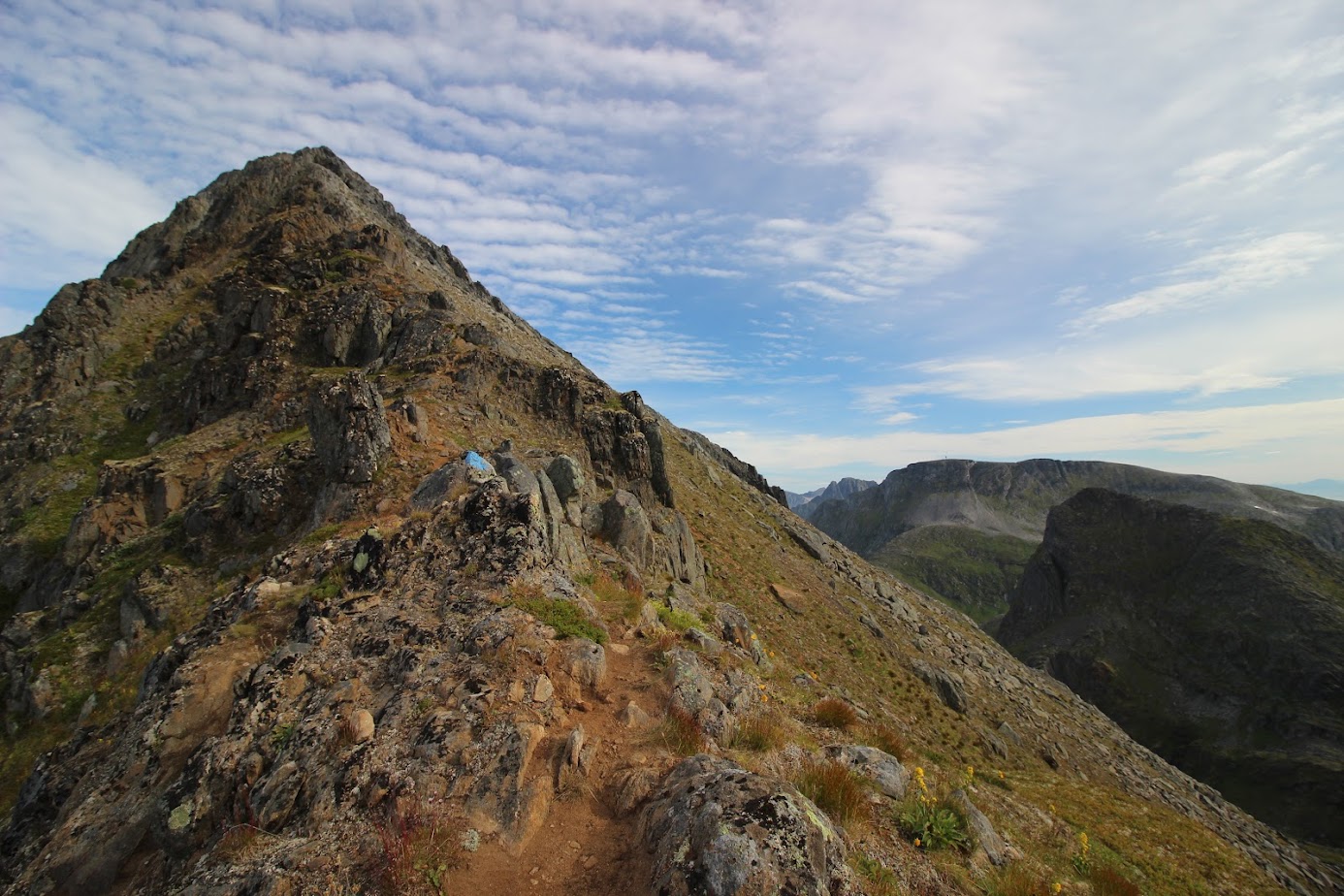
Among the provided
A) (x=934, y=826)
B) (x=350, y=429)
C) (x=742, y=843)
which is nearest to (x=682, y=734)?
(x=742, y=843)

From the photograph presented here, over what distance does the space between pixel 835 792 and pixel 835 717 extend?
173 inches

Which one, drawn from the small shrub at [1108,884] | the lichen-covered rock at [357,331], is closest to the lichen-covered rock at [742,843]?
the small shrub at [1108,884]

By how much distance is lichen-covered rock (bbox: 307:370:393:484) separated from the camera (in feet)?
53.3

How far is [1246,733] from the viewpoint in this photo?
297ft

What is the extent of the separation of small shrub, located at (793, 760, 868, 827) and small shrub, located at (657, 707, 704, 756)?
1.55m

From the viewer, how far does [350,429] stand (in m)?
16.5

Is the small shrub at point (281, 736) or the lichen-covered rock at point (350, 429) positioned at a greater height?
the lichen-covered rock at point (350, 429)

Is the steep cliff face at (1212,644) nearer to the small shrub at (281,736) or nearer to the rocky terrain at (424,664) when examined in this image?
the rocky terrain at (424,664)

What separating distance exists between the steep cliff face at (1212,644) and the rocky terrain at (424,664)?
61.6 m

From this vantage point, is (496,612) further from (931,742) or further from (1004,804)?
Answer: (931,742)

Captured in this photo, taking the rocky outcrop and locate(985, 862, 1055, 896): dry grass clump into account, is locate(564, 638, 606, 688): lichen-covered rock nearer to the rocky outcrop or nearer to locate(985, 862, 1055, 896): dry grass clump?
locate(985, 862, 1055, 896): dry grass clump

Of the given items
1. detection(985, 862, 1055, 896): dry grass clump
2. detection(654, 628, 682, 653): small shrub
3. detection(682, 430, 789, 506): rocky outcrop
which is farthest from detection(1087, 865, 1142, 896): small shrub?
detection(682, 430, 789, 506): rocky outcrop

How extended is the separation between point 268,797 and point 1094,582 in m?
175

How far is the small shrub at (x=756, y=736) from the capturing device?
28.4 ft
